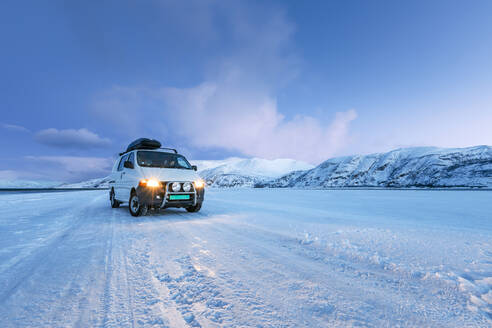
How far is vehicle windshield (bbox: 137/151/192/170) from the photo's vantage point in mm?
6759

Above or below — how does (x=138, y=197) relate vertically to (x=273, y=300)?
above

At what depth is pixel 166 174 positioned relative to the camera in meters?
6.14

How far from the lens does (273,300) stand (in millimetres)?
1781

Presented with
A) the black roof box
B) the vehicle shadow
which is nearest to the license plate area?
the vehicle shadow

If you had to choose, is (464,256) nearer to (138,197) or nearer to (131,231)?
(131,231)

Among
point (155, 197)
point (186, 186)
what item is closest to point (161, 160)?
point (186, 186)

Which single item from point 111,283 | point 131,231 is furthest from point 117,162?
point 111,283

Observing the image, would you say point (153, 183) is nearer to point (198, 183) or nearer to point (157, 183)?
point (157, 183)

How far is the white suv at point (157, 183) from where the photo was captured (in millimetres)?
5812

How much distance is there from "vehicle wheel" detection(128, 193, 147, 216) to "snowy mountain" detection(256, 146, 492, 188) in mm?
66597

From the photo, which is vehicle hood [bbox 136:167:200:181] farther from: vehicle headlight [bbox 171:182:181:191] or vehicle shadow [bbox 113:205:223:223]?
vehicle shadow [bbox 113:205:223:223]

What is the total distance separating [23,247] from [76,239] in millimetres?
632

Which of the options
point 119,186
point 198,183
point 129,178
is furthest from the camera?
point 119,186

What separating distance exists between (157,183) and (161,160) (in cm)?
152
